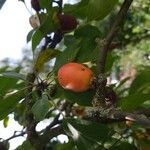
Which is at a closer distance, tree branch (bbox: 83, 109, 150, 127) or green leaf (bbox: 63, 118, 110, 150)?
tree branch (bbox: 83, 109, 150, 127)

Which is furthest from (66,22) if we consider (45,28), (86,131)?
(86,131)

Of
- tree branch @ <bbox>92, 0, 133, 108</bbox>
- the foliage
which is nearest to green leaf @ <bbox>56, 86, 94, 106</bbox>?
the foliage

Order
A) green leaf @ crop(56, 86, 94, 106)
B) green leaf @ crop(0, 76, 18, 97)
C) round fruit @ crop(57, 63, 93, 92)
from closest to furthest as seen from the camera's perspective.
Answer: round fruit @ crop(57, 63, 93, 92) < green leaf @ crop(56, 86, 94, 106) < green leaf @ crop(0, 76, 18, 97)

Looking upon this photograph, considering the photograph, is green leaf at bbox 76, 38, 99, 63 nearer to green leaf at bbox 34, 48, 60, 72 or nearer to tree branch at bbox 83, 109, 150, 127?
green leaf at bbox 34, 48, 60, 72

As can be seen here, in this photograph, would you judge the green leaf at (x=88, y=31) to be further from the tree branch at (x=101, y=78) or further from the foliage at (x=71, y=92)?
the tree branch at (x=101, y=78)

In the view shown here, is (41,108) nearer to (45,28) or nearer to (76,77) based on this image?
(76,77)

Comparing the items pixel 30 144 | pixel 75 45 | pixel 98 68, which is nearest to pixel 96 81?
pixel 98 68
